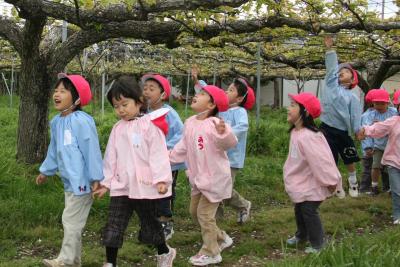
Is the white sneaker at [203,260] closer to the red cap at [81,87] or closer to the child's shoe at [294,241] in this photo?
the child's shoe at [294,241]

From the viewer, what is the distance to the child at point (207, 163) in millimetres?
4320

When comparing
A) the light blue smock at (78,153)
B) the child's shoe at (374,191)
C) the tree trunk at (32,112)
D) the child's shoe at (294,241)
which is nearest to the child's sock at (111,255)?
the light blue smock at (78,153)

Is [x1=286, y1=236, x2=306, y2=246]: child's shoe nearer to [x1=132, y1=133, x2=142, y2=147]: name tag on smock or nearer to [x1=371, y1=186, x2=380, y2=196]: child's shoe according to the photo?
[x1=132, y1=133, x2=142, y2=147]: name tag on smock

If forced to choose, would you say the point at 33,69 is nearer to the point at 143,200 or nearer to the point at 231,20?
the point at 231,20

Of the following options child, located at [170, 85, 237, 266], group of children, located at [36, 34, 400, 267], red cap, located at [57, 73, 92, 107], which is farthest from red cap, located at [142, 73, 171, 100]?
red cap, located at [57, 73, 92, 107]

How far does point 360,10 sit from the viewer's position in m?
6.04

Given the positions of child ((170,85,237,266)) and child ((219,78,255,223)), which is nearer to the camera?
child ((170,85,237,266))

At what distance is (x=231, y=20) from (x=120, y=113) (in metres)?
2.49

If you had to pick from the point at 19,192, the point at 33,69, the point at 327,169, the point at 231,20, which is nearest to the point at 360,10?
the point at 231,20

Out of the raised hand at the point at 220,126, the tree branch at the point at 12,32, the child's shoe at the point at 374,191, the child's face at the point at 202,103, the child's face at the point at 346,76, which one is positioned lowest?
the child's shoe at the point at 374,191

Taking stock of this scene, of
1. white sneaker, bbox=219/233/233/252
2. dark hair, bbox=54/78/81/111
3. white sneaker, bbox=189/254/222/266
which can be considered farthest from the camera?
white sneaker, bbox=219/233/233/252

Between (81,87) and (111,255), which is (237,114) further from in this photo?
(111,255)

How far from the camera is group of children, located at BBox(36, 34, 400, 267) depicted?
3.83 meters

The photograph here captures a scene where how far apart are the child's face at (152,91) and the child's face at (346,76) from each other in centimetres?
228
